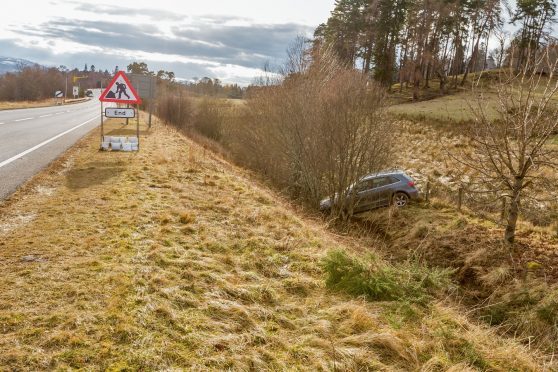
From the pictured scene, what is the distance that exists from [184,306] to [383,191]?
1260cm

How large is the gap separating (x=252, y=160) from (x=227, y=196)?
16.0m

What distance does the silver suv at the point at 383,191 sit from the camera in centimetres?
1596

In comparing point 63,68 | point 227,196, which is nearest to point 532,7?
point 227,196

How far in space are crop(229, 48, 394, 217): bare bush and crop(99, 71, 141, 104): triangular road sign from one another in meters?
6.78

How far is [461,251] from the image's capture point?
11781 mm

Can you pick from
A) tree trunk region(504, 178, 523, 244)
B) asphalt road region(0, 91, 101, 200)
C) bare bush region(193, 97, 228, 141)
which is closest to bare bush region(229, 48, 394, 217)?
tree trunk region(504, 178, 523, 244)

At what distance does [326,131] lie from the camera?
15492 mm

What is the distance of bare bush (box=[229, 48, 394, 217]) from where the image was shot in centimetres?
1494

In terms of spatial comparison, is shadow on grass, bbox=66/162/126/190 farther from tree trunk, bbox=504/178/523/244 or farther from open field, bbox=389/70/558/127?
open field, bbox=389/70/558/127

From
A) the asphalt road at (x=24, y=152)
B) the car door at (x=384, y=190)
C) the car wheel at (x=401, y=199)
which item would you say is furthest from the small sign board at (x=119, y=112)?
the car wheel at (x=401, y=199)

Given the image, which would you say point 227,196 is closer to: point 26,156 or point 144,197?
point 144,197

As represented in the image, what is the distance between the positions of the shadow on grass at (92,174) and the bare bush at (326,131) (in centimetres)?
770

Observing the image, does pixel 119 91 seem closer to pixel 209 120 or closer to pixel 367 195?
pixel 367 195

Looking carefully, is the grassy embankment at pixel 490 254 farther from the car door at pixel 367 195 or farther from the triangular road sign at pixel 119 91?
the triangular road sign at pixel 119 91
